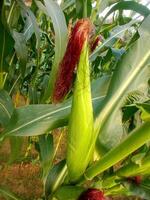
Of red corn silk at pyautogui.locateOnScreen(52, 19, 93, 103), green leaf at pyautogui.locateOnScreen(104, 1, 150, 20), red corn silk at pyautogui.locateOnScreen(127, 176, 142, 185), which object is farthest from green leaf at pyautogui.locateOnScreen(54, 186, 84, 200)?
green leaf at pyautogui.locateOnScreen(104, 1, 150, 20)

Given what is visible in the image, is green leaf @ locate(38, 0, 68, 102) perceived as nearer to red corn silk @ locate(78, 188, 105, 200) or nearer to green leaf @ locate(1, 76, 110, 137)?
green leaf @ locate(1, 76, 110, 137)

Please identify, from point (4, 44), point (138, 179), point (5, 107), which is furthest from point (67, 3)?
point (138, 179)

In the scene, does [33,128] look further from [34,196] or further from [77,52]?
[34,196]

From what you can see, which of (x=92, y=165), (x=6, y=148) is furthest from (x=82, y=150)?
(x=6, y=148)

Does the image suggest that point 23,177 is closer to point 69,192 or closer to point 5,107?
point 5,107

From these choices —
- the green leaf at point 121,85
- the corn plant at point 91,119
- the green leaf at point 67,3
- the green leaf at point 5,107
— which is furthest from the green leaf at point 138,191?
the green leaf at point 67,3

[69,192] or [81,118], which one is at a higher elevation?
[81,118]
